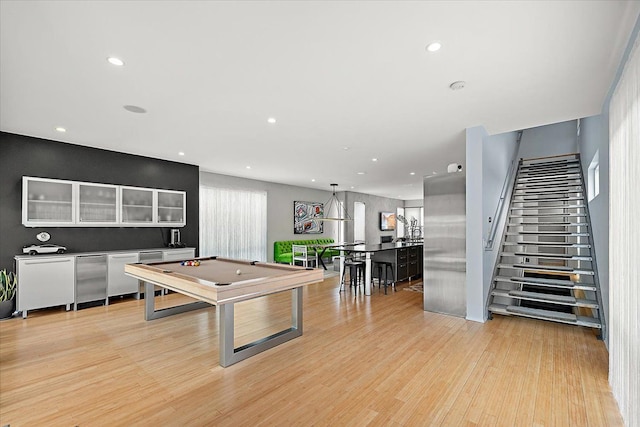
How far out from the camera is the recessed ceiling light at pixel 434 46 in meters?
2.27

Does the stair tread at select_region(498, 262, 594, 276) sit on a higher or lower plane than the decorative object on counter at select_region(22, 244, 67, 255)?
lower

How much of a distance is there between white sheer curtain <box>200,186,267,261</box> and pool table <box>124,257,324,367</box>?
3507mm

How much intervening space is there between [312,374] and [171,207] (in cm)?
490

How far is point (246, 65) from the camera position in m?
2.60

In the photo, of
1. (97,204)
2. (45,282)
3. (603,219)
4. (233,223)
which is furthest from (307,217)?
(603,219)

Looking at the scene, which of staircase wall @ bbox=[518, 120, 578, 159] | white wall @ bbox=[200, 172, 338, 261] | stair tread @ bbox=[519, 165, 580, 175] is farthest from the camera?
white wall @ bbox=[200, 172, 338, 261]

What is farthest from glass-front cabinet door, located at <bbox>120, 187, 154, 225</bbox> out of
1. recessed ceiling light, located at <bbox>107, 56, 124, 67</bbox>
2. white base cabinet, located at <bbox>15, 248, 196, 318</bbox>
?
recessed ceiling light, located at <bbox>107, 56, 124, 67</bbox>

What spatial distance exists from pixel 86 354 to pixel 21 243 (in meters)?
2.84

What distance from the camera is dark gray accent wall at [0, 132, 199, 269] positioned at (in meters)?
4.61

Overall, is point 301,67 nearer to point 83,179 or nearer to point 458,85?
point 458,85

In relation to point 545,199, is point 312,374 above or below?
below

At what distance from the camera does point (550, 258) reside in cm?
461

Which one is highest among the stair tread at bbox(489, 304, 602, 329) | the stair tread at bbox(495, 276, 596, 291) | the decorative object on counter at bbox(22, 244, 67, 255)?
the decorative object on counter at bbox(22, 244, 67, 255)

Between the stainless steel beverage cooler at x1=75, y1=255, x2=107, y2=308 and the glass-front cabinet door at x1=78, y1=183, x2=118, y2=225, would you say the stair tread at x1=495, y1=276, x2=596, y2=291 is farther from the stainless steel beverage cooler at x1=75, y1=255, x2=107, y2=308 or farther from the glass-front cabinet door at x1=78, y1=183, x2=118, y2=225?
the glass-front cabinet door at x1=78, y1=183, x2=118, y2=225
